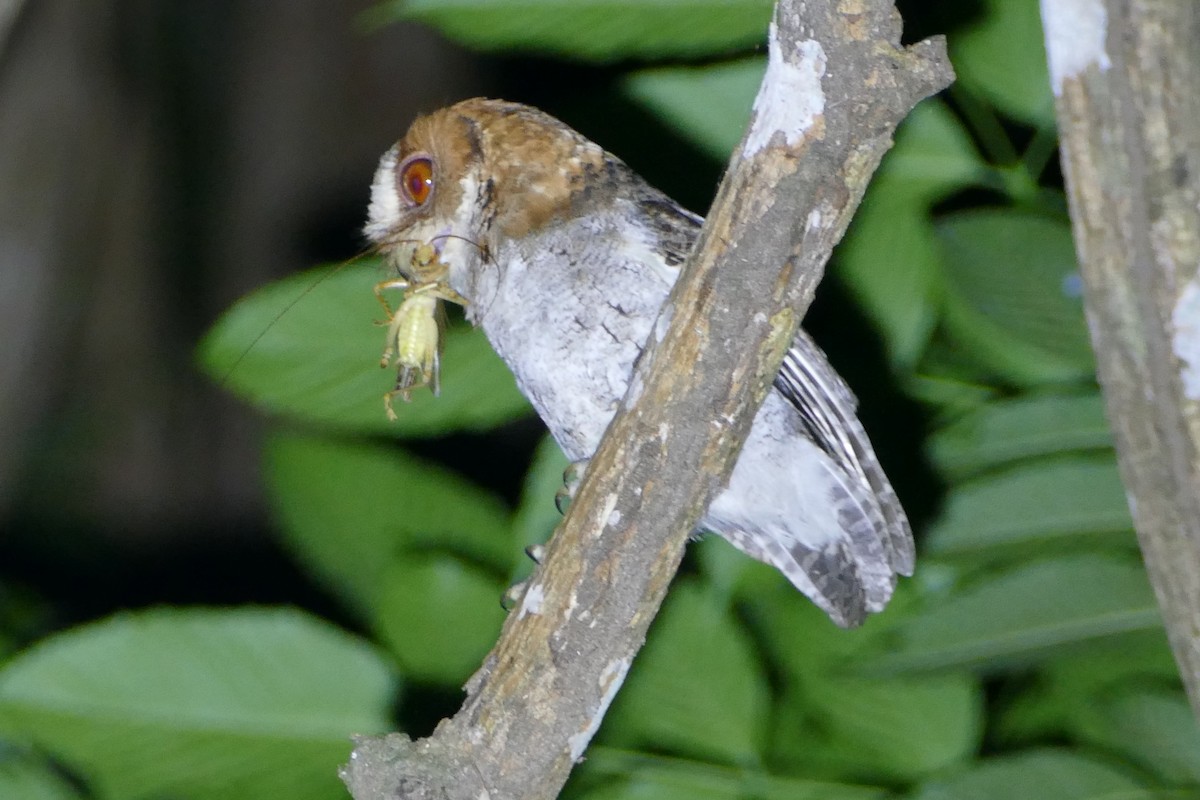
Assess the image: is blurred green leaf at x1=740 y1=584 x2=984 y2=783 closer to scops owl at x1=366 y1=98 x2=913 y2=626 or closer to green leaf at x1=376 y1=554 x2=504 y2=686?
scops owl at x1=366 y1=98 x2=913 y2=626

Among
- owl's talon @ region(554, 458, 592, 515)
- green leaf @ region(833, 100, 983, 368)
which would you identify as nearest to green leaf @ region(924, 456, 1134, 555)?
green leaf @ region(833, 100, 983, 368)

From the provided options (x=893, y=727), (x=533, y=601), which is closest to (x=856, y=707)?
(x=893, y=727)

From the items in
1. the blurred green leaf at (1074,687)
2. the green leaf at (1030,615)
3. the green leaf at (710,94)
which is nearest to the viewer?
the green leaf at (1030,615)

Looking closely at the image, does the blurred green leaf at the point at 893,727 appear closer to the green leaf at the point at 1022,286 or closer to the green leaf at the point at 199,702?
the green leaf at the point at 1022,286

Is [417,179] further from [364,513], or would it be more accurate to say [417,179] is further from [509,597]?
[509,597]

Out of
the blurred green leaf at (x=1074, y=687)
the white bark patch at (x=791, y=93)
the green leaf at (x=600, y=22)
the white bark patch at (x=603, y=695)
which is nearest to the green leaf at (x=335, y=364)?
the green leaf at (x=600, y=22)

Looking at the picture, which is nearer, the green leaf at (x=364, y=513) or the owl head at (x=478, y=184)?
the owl head at (x=478, y=184)

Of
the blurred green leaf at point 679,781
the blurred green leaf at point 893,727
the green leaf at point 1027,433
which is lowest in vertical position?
the blurred green leaf at point 679,781
